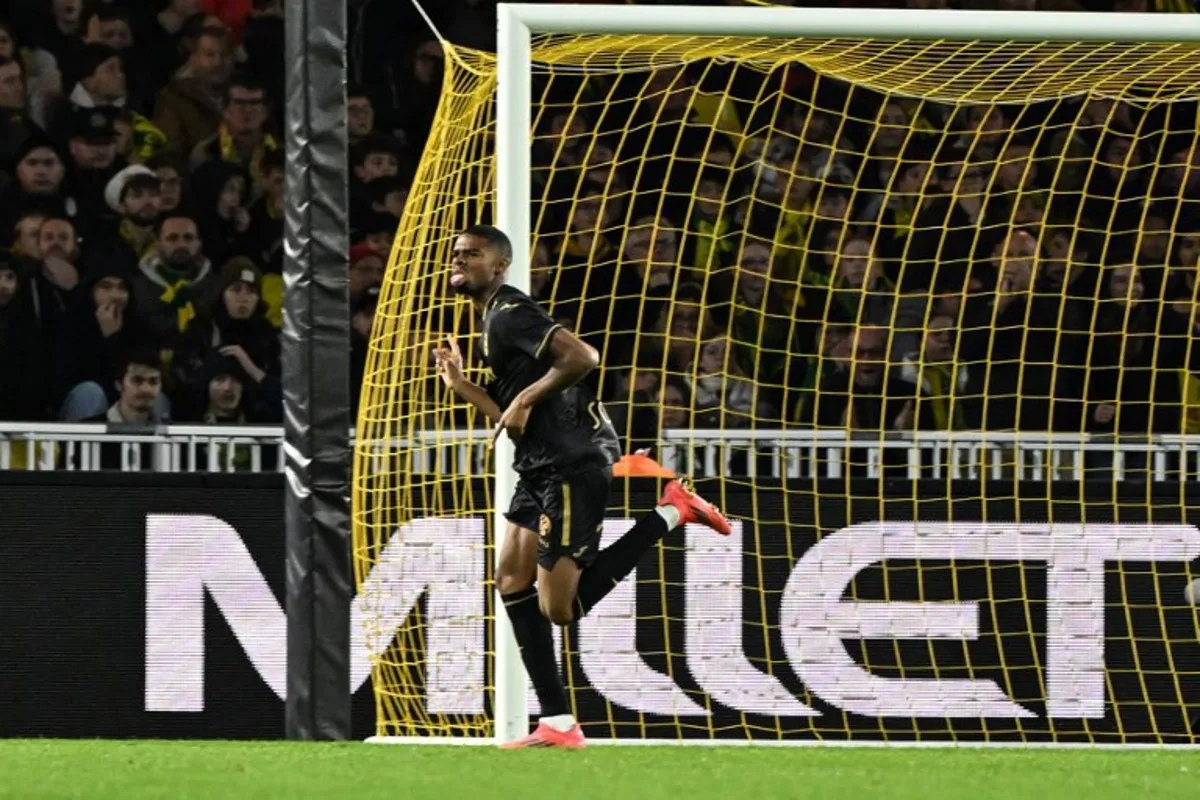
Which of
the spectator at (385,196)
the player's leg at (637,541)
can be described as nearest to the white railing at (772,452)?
the player's leg at (637,541)

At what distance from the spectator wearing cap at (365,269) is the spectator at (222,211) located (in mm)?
519

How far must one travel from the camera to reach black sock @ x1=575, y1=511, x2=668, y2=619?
25.3ft

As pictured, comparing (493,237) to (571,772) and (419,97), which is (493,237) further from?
(419,97)

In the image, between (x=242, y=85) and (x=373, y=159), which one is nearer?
(x=373, y=159)

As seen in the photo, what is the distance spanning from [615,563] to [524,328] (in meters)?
0.82

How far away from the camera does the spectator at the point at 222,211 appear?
37.9ft

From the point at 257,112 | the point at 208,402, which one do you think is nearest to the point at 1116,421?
the point at 208,402

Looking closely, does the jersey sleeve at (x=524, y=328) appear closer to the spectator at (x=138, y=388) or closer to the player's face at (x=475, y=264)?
the player's face at (x=475, y=264)

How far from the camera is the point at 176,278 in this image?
1112cm

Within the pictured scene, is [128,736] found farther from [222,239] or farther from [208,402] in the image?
[222,239]

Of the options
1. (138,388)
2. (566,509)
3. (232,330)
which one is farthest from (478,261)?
(232,330)

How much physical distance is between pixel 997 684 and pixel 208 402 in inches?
133

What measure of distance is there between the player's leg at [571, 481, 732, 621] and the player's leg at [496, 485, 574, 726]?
0.43 feet

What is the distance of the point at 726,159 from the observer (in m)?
11.5
